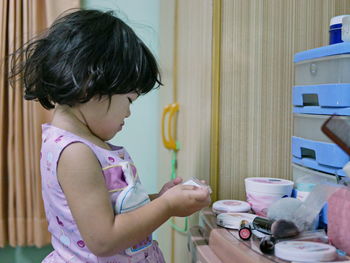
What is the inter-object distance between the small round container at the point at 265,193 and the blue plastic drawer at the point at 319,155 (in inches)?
2.7

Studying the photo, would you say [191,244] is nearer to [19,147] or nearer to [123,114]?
[123,114]

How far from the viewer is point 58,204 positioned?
74 cm

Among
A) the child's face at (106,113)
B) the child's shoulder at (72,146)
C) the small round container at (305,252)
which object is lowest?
the small round container at (305,252)

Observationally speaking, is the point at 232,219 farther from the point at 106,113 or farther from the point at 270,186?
the point at 106,113

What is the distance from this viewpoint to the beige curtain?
164cm

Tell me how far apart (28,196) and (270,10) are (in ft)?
4.02

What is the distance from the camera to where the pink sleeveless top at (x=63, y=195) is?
717 millimetres

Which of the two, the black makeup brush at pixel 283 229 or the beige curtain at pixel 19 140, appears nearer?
the black makeup brush at pixel 283 229

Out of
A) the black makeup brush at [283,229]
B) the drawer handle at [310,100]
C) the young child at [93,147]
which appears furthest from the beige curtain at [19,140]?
the black makeup brush at [283,229]

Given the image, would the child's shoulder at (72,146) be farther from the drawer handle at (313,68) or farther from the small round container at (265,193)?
the drawer handle at (313,68)

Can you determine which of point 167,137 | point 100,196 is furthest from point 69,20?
point 167,137

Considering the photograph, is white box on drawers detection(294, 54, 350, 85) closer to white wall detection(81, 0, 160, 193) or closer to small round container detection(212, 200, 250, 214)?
small round container detection(212, 200, 250, 214)

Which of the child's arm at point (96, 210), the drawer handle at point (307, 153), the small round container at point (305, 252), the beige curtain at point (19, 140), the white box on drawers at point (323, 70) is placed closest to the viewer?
the small round container at point (305, 252)

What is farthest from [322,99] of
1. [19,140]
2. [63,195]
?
[19,140]
